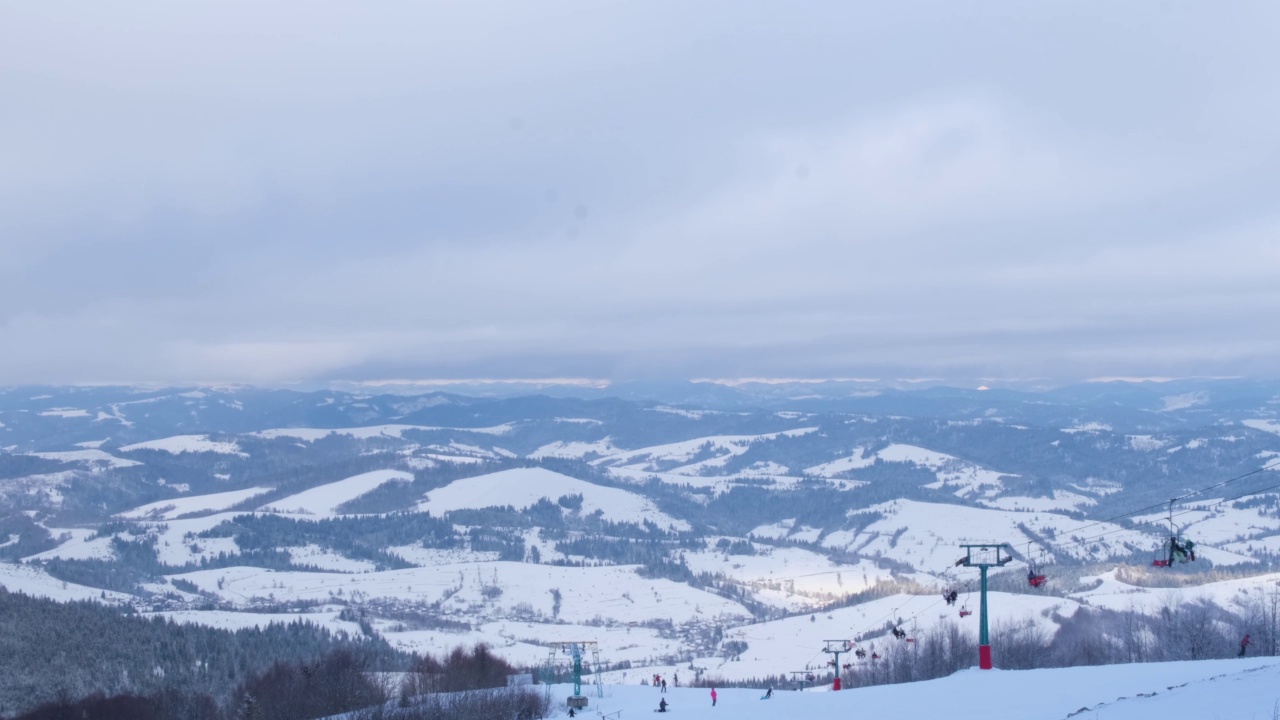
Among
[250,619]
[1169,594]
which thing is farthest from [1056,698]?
[250,619]

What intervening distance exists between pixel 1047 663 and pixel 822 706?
1982 inches

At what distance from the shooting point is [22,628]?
126125 millimetres

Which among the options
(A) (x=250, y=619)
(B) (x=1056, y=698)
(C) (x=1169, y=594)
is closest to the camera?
(B) (x=1056, y=698)

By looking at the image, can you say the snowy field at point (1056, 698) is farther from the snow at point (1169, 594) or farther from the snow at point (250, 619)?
the snow at point (250, 619)

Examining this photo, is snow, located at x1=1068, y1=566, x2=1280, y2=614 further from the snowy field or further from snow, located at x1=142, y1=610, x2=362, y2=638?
snow, located at x1=142, y1=610, x2=362, y2=638

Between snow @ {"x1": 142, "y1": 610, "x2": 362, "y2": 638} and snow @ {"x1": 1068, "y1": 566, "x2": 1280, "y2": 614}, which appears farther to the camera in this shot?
snow @ {"x1": 142, "y1": 610, "x2": 362, "y2": 638}

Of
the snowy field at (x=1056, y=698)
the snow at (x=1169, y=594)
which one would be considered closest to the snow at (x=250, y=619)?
the snowy field at (x=1056, y=698)

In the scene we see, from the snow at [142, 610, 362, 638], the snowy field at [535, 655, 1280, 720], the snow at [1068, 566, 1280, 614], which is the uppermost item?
the snowy field at [535, 655, 1280, 720]

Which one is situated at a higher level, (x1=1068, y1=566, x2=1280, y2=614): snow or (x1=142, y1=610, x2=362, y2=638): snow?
(x1=1068, y1=566, x2=1280, y2=614): snow

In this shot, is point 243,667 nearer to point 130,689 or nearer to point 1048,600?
point 130,689

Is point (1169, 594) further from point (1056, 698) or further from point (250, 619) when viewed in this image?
point (250, 619)

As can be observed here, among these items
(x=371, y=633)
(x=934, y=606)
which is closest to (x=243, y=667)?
(x=371, y=633)

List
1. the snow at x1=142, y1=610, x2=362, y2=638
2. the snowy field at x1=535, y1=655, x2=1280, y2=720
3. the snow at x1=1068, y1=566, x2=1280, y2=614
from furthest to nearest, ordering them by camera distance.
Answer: the snow at x1=142, y1=610, x2=362, y2=638, the snow at x1=1068, y1=566, x2=1280, y2=614, the snowy field at x1=535, y1=655, x2=1280, y2=720

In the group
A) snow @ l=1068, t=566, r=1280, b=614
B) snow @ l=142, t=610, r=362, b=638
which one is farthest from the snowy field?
snow @ l=142, t=610, r=362, b=638
